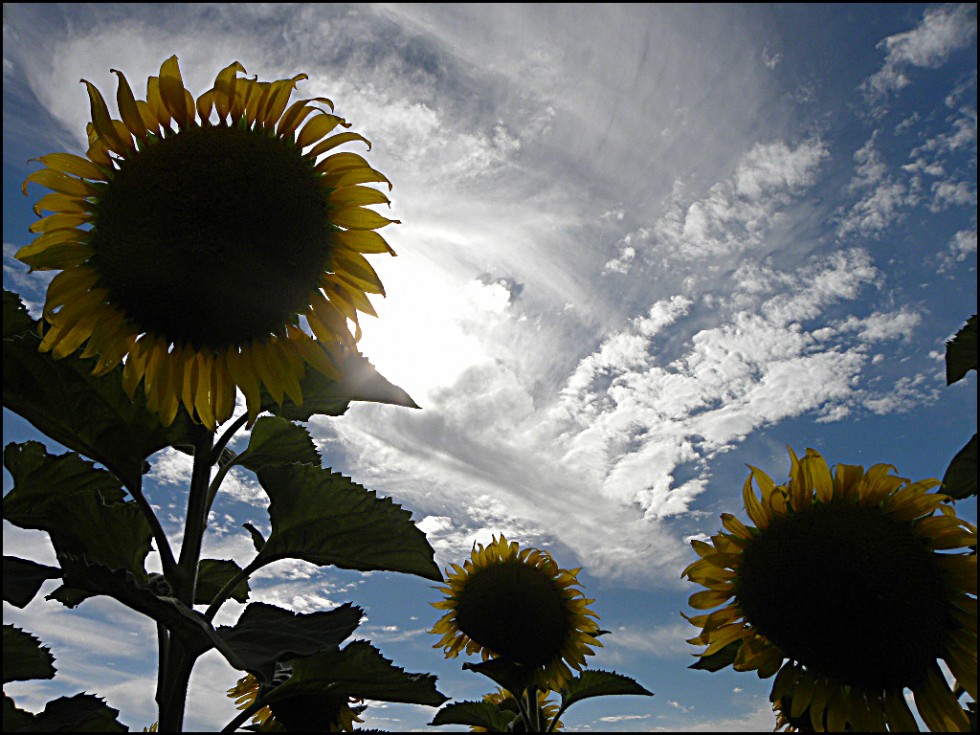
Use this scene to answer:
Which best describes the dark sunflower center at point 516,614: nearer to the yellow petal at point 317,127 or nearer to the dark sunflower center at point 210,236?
the dark sunflower center at point 210,236

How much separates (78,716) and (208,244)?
4.18 ft

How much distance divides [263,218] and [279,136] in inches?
16.8

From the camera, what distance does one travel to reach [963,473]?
1.94 metres

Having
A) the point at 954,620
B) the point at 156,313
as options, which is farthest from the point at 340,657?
the point at 954,620

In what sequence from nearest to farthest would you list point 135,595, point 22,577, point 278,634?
point 135,595 → point 22,577 → point 278,634

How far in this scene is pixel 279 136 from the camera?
2357mm

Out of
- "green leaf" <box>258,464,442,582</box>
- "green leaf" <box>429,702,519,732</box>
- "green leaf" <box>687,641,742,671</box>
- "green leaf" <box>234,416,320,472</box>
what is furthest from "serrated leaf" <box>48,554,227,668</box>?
"green leaf" <box>429,702,519,732</box>

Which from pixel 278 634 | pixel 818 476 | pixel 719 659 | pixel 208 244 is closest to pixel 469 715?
pixel 719 659

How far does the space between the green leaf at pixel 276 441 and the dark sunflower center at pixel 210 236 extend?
11.9 inches

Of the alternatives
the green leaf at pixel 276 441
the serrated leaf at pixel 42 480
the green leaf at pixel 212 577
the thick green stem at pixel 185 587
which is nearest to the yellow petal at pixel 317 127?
the green leaf at pixel 276 441

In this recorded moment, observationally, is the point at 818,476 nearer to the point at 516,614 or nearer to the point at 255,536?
the point at 255,536

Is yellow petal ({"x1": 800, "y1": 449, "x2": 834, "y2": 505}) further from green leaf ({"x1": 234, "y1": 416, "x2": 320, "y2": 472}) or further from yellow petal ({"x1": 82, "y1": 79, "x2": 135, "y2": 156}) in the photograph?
yellow petal ({"x1": 82, "y1": 79, "x2": 135, "y2": 156})

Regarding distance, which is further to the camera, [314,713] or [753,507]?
[314,713]

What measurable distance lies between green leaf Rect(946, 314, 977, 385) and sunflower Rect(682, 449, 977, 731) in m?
0.74
